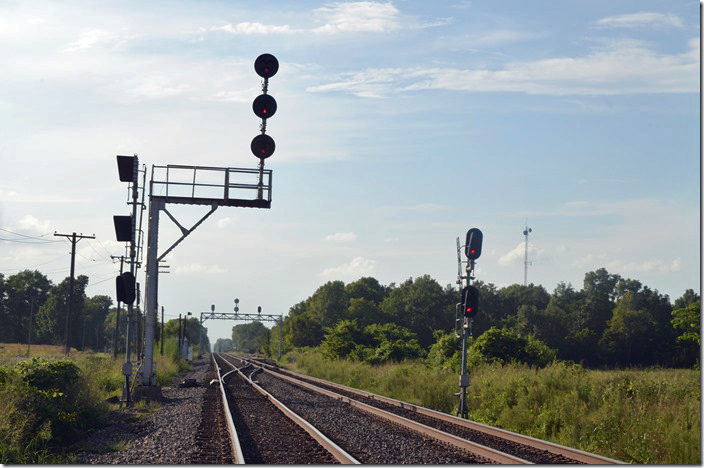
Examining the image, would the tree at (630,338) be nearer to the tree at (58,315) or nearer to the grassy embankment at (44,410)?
the grassy embankment at (44,410)

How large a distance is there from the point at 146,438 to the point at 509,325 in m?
85.5

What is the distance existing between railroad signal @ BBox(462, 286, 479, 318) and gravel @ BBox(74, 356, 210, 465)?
7203 millimetres

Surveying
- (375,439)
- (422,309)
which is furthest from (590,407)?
(422,309)

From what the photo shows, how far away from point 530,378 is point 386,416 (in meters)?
4.18

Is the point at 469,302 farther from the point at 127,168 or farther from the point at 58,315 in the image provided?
the point at 58,315

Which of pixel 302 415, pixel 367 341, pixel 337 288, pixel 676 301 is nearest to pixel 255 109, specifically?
pixel 302 415

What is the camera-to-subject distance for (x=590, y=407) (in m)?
17.5

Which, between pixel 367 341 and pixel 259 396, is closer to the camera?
pixel 259 396

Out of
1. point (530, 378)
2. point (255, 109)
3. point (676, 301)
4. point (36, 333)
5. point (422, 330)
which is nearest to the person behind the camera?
point (530, 378)

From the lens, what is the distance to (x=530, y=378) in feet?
68.8

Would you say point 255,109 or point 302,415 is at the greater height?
point 255,109

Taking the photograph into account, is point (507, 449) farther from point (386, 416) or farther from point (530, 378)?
point (530, 378)

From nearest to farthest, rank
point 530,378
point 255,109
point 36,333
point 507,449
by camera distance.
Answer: point 507,449, point 530,378, point 255,109, point 36,333

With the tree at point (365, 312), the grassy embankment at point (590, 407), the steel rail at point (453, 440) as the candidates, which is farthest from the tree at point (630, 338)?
the steel rail at point (453, 440)
